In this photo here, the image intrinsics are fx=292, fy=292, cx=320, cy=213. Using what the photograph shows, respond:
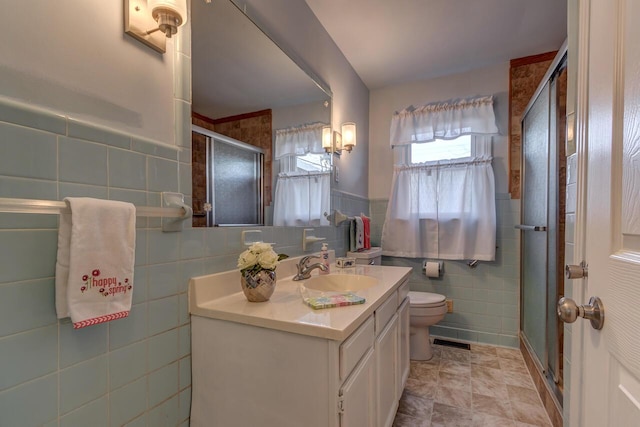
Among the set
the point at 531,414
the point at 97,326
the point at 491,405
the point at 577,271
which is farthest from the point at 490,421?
the point at 97,326

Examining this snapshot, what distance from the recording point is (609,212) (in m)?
0.60

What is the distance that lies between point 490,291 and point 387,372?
65.3 inches

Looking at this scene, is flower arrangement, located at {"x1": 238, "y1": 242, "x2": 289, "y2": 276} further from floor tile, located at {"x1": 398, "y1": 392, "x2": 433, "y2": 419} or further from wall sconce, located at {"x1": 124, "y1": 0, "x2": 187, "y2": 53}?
floor tile, located at {"x1": 398, "y1": 392, "x2": 433, "y2": 419}

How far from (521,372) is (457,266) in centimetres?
87

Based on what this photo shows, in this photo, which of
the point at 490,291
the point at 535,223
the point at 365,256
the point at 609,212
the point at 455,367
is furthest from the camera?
the point at 490,291

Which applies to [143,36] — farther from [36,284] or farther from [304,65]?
[304,65]

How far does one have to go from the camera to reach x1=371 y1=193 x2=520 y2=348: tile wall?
244 cm

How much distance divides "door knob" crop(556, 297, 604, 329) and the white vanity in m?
0.51

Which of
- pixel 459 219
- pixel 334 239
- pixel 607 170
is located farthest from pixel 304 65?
pixel 459 219

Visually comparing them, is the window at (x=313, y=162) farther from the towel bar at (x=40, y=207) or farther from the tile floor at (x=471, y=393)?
the tile floor at (x=471, y=393)

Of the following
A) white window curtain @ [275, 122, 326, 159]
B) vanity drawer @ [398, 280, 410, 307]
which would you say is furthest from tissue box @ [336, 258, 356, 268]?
white window curtain @ [275, 122, 326, 159]

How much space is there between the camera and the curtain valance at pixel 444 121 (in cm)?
246

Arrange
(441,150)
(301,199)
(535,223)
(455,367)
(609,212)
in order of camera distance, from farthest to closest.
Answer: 1. (441,150)
2. (455,367)
3. (535,223)
4. (301,199)
5. (609,212)

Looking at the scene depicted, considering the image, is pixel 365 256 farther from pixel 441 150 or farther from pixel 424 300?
pixel 441 150
